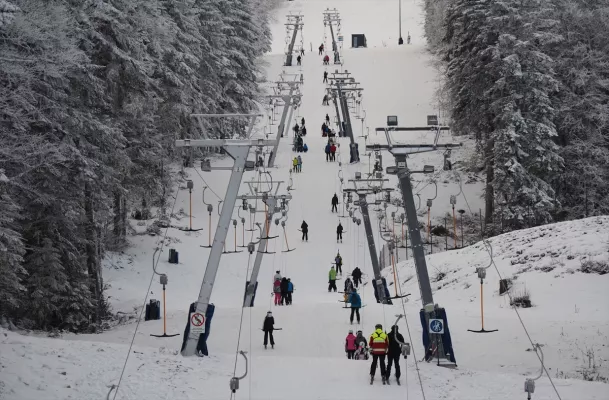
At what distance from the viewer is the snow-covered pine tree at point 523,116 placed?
40219mm

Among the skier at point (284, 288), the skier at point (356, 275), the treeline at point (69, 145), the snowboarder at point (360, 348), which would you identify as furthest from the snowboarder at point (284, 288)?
the snowboarder at point (360, 348)

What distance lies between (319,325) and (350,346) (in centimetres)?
395

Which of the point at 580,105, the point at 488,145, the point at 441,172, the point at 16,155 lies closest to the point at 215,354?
the point at 16,155

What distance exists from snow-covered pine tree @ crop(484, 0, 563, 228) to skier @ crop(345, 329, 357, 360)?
782 inches

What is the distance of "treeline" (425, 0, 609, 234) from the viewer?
134 feet

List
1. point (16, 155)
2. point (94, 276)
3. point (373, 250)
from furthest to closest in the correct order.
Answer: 1. point (373, 250)
2. point (94, 276)
3. point (16, 155)

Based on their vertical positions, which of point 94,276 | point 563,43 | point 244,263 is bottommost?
point 244,263

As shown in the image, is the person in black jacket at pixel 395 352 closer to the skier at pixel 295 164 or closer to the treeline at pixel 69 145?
the treeline at pixel 69 145

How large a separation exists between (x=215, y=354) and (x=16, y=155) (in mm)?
7207

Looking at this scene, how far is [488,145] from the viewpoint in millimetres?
42875

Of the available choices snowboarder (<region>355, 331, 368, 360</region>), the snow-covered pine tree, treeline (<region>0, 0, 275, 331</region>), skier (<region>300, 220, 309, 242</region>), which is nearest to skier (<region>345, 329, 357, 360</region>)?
snowboarder (<region>355, 331, 368, 360</region>)

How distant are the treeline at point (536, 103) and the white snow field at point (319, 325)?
237 inches

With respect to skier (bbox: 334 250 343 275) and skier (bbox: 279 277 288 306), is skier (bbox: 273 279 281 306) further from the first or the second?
skier (bbox: 334 250 343 275)

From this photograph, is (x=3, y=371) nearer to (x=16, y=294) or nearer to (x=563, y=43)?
(x=16, y=294)
